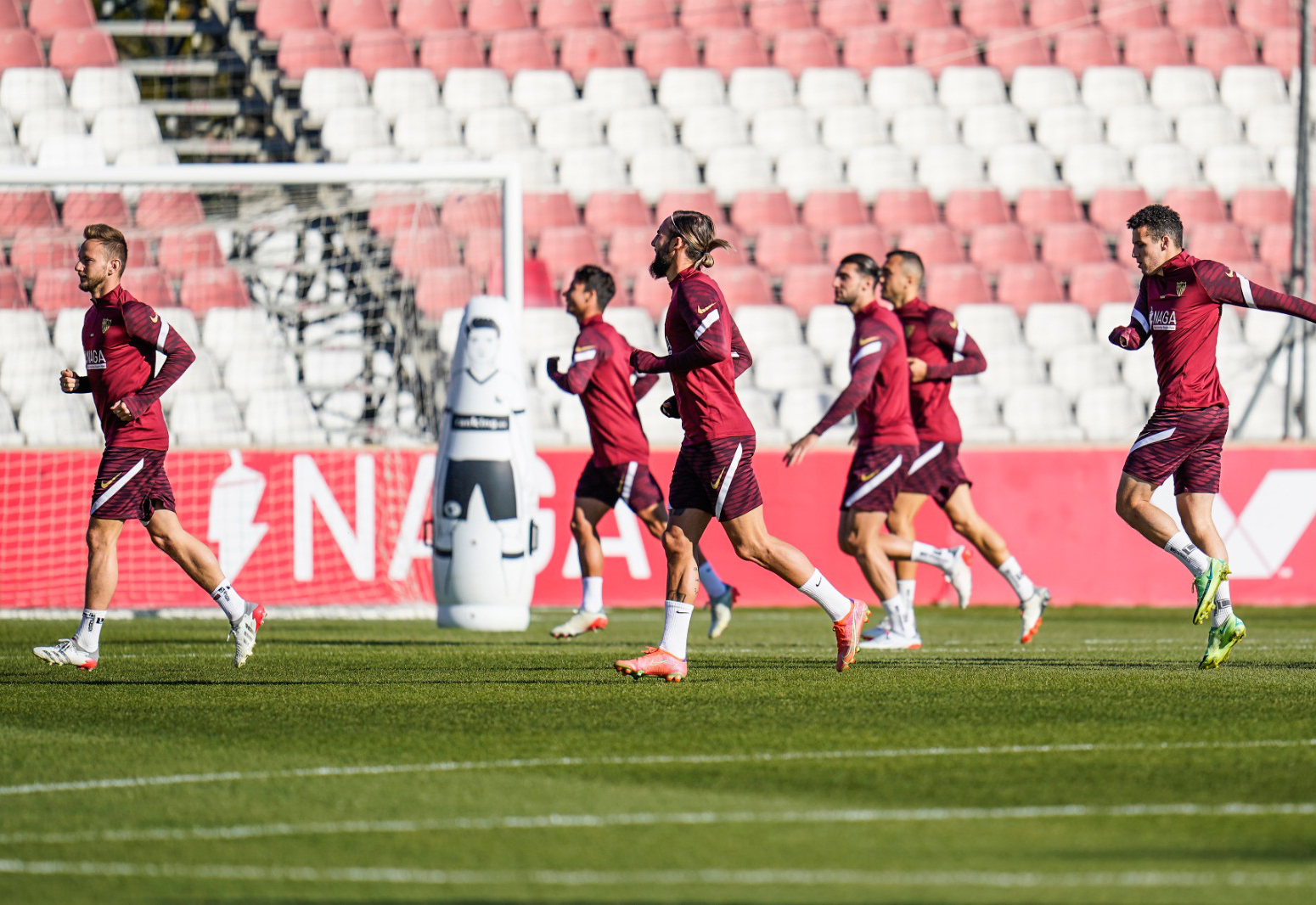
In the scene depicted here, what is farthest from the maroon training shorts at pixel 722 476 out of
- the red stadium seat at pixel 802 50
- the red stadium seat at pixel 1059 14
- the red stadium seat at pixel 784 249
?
the red stadium seat at pixel 1059 14

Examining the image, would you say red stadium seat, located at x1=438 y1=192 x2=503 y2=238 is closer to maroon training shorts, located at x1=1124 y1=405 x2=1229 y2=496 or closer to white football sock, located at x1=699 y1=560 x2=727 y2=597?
white football sock, located at x1=699 y1=560 x2=727 y2=597

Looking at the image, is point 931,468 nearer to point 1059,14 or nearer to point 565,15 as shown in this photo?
point 565,15

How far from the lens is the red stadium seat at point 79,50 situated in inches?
725

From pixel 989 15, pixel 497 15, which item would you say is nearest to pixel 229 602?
pixel 497 15

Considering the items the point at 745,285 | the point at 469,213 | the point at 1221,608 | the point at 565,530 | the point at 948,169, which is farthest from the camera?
the point at 948,169

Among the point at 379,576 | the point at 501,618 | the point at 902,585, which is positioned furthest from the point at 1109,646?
the point at 379,576

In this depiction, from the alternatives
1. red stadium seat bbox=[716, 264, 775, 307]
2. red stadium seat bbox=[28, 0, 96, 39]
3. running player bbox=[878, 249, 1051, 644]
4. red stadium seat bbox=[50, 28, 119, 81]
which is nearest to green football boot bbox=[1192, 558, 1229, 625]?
running player bbox=[878, 249, 1051, 644]

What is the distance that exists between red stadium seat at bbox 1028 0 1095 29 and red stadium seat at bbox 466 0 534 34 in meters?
6.00

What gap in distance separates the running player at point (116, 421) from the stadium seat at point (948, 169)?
40.4ft

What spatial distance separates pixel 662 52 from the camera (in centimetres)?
2002

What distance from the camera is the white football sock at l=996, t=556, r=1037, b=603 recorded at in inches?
424

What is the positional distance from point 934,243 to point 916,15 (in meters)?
3.64

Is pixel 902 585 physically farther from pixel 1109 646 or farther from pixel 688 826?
pixel 688 826

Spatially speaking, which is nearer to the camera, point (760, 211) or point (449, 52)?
point (760, 211)
